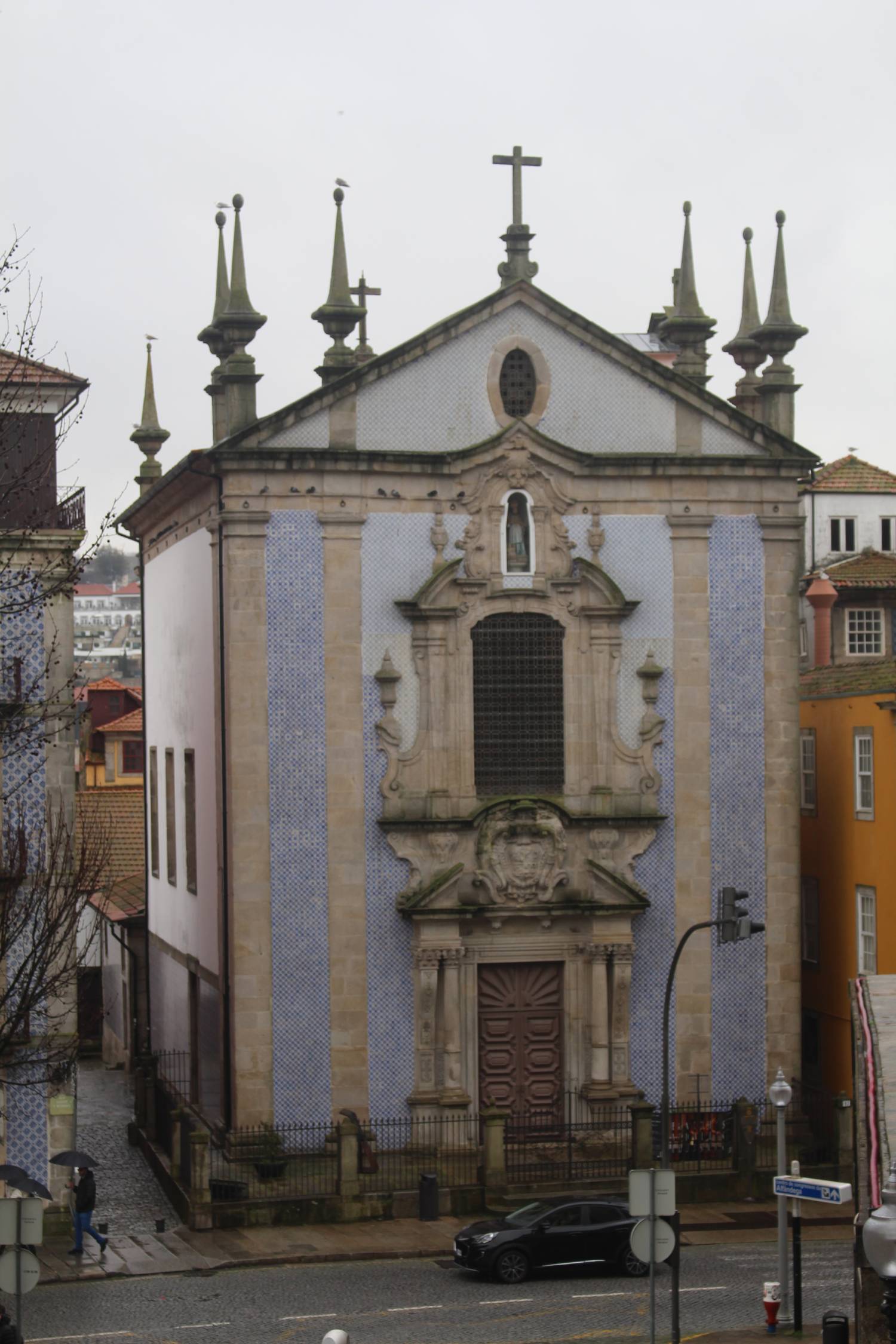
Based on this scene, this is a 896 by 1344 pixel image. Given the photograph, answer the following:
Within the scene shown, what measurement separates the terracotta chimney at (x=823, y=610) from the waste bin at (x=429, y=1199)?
23.8m

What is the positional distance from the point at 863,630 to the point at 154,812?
1974 cm

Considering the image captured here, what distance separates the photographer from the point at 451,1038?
3816cm

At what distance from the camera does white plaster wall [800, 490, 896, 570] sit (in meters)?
67.1

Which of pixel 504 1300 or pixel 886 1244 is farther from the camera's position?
pixel 504 1300

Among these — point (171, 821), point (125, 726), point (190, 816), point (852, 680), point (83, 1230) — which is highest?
point (125, 726)

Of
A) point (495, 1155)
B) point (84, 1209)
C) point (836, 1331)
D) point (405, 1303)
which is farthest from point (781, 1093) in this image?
point (84, 1209)

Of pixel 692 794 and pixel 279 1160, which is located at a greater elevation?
pixel 692 794

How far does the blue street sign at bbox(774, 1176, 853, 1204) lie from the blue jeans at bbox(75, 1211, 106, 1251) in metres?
10.8

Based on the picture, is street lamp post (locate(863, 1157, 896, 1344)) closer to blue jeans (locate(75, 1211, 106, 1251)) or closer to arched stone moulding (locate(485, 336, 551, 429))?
blue jeans (locate(75, 1211, 106, 1251))

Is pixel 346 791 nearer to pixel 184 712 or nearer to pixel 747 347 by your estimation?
pixel 184 712

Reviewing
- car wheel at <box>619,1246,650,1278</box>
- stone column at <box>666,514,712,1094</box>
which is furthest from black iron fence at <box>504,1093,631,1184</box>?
car wheel at <box>619,1246,650,1278</box>

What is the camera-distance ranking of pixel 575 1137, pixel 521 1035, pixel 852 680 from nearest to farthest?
pixel 575 1137 < pixel 521 1035 < pixel 852 680

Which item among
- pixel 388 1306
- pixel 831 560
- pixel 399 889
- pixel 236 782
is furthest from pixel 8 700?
pixel 831 560

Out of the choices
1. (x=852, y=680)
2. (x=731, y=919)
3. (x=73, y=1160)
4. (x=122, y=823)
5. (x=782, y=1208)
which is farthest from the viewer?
(x=122, y=823)
